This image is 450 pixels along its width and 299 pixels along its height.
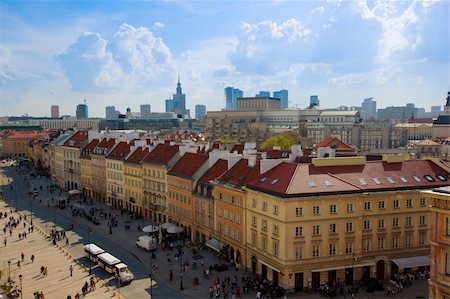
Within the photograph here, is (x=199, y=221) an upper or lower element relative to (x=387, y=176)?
lower

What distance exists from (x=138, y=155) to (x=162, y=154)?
30.3 ft

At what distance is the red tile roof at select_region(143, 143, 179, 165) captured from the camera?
85.9 m

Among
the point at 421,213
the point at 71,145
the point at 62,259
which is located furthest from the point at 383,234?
the point at 71,145

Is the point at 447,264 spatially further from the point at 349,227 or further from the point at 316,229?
the point at 349,227

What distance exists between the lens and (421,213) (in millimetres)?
56375

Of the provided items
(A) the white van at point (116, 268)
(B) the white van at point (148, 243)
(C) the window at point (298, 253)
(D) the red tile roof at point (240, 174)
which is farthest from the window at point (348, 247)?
(B) the white van at point (148, 243)

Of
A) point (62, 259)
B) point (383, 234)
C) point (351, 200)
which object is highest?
point (351, 200)

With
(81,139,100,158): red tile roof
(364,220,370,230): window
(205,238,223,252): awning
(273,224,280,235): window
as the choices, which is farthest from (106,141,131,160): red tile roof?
(364,220,370,230): window

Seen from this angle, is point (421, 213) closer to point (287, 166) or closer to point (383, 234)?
point (383, 234)

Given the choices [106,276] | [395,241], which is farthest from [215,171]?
[395,241]

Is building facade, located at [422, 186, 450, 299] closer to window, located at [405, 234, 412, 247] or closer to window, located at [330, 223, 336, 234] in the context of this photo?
window, located at [330, 223, 336, 234]

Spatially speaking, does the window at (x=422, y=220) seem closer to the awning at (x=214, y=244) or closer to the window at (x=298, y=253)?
the window at (x=298, y=253)

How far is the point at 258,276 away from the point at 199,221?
57.8ft

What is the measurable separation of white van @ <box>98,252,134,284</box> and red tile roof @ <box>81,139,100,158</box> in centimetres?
5931
